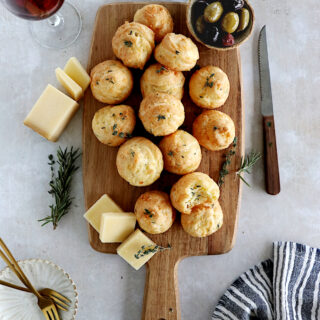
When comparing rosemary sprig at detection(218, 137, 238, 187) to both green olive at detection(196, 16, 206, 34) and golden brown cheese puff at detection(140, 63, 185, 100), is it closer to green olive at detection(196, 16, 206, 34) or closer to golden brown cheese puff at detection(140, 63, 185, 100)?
golden brown cheese puff at detection(140, 63, 185, 100)

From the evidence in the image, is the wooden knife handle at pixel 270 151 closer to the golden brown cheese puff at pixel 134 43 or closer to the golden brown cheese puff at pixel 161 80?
the golden brown cheese puff at pixel 161 80

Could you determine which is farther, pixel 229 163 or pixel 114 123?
pixel 229 163

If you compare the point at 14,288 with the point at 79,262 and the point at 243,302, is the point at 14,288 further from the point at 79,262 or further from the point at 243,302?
the point at 243,302

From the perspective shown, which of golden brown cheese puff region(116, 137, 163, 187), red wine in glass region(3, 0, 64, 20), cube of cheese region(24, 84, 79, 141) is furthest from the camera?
cube of cheese region(24, 84, 79, 141)

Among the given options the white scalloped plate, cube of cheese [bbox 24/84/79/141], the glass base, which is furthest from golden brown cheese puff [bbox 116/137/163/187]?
the glass base

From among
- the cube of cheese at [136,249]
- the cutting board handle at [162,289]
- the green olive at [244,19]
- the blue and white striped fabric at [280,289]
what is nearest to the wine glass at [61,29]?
the green olive at [244,19]

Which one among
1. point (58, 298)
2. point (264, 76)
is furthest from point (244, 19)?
point (58, 298)

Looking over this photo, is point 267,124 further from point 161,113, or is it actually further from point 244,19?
point 161,113
